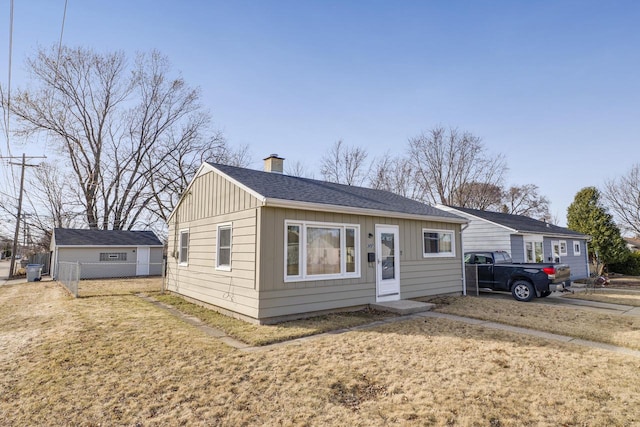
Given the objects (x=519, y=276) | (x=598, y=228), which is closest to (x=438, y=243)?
(x=519, y=276)

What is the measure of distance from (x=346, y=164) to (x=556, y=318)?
22788 millimetres

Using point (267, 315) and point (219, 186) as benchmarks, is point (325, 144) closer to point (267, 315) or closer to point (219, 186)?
point (219, 186)

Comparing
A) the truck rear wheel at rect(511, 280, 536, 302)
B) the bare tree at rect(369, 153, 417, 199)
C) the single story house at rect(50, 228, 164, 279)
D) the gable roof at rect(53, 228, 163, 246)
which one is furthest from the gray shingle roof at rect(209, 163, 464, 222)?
the bare tree at rect(369, 153, 417, 199)

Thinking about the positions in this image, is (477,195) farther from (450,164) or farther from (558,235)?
(558,235)

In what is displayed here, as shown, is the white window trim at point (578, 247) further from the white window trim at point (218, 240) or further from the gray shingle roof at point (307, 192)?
the white window trim at point (218, 240)

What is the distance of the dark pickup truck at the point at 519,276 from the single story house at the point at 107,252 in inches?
710

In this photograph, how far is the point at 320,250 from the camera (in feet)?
26.2

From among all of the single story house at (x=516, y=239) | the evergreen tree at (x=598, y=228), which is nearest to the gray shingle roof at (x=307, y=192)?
the single story house at (x=516, y=239)

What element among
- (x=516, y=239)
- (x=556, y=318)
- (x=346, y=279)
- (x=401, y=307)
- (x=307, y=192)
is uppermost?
(x=307, y=192)

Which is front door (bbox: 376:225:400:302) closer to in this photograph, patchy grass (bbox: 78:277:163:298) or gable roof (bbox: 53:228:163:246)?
patchy grass (bbox: 78:277:163:298)

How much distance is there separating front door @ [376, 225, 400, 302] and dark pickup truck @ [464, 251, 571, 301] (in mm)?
4166

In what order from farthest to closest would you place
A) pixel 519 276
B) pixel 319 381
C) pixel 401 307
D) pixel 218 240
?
pixel 519 276, pixel 218 240, pixel 401 307, pixel 319 381

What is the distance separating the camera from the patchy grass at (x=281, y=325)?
608cm

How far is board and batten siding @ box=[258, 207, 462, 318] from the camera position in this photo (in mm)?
7105
